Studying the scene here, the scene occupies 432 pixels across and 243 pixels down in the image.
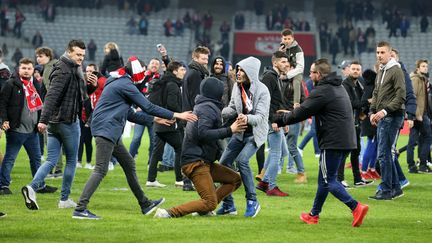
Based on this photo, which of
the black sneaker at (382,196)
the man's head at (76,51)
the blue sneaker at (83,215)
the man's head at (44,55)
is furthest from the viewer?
the man's head at (44,55)

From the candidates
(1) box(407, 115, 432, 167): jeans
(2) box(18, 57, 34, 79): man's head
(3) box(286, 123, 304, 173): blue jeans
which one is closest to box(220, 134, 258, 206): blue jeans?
(2) box(18, 57, 34, 79): man's head

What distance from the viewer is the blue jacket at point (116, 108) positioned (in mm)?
10562

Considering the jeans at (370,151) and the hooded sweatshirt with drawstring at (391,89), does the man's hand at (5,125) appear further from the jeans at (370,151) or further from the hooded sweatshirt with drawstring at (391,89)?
the jeans at (370,151)

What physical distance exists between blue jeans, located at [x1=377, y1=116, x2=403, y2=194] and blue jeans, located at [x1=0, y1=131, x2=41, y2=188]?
4811 millimetres

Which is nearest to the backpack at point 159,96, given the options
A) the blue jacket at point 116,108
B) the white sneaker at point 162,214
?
the blue jacket at point 116,108

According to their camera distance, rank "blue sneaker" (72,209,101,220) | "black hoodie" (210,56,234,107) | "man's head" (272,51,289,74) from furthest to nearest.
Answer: "man's head" (272,51,289,74)
"black hoodie" (210,56,234,107)
"blue sneaker" (72,209,101,220)

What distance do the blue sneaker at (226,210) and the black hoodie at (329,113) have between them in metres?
1.34

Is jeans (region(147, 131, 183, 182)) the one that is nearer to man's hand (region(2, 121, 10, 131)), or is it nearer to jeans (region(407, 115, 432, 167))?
man's hand (region(2, 121, 10, 131))

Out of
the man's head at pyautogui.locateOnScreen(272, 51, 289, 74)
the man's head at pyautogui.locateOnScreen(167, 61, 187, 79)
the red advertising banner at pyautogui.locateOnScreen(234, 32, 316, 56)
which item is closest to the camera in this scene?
the man's head at pyautogui.locateOnScreen(272, 51, 289, 74)

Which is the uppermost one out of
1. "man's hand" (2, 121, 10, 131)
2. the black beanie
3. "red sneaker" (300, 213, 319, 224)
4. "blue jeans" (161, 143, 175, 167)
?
the black beanie

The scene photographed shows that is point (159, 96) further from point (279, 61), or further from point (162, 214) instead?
point (162, 214)

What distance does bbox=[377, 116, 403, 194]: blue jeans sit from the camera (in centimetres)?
1304

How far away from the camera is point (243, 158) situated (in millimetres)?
11102

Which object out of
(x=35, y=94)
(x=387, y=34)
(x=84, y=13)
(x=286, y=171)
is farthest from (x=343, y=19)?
(x=35, y=94)
